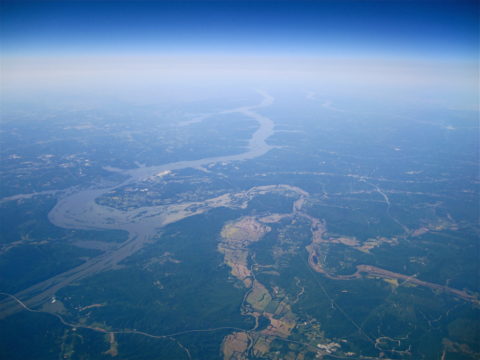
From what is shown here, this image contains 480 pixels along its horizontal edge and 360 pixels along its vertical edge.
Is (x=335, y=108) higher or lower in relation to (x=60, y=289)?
higher

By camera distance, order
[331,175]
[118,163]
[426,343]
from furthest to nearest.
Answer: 1. [118,163]
2. [331,175]
3. [426,343]

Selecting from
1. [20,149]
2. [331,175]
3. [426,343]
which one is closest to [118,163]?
[20,149]

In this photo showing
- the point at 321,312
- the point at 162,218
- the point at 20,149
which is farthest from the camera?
the point at 20,149

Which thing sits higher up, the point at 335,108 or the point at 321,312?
the point at 335,108

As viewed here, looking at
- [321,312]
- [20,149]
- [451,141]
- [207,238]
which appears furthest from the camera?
[451,141]

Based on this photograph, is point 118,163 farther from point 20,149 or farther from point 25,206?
point 20,149

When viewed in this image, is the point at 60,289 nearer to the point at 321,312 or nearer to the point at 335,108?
the point at 321,312

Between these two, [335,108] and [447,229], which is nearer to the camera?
[447,229]

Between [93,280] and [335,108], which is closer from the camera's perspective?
[93,280]

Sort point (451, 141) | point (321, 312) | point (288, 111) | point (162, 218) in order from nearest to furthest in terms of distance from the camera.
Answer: point (321, 312)
point (162, 218)
point (451, 141)
point (288, 111)

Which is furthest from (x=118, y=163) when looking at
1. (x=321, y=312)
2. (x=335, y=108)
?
A: (x=335, y=108)
